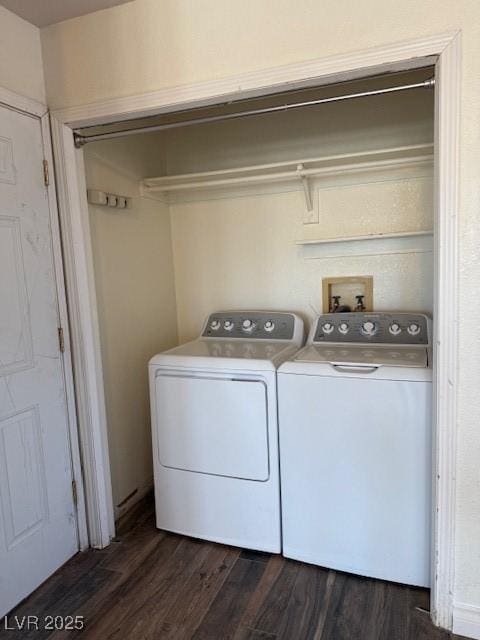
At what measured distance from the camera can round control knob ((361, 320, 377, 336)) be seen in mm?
2217

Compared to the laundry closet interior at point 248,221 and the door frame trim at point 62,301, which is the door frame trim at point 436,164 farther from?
the laundry closet interior at point 248,221

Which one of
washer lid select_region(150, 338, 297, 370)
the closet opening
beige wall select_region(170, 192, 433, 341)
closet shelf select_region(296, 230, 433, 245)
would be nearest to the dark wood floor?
the closet opening

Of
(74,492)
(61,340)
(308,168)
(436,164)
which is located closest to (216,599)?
(74,492)

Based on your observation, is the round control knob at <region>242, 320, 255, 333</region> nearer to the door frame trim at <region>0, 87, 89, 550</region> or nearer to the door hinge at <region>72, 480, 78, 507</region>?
the door frame trim at <region>0, 87, 89, 550</region>

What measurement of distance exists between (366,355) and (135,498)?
155 centimetres

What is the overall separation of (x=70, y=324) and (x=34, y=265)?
310 millimetres

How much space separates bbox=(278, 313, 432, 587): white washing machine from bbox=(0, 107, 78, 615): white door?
3.31ft

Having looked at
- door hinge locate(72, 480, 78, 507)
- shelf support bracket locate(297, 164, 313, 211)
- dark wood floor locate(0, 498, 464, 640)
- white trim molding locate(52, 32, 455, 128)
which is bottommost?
dark wood floor locate(0, 498, 464, 640)

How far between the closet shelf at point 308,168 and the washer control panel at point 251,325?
26.0 inches

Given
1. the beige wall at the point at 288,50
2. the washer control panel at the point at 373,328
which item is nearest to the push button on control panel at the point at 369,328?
the washer control panel at the point at 373,328

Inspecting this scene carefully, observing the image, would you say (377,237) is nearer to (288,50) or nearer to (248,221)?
(248,221)

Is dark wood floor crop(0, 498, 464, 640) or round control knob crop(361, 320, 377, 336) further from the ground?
round control knob crop(361, 320, 377, 336)

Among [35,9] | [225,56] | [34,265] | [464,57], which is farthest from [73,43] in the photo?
[464,57]

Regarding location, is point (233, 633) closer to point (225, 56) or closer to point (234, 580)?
point (234, 580)
